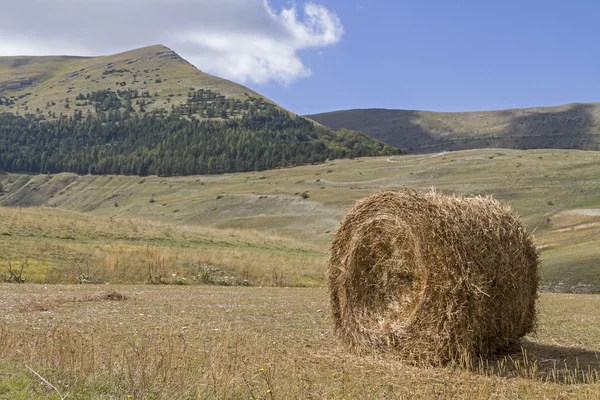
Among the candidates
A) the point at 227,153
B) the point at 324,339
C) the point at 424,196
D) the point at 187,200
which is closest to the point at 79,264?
the point at 324,339

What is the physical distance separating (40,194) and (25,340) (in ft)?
429

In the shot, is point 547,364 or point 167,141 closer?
point 547,364

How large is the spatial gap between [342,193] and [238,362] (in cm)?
7471

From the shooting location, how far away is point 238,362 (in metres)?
9.30

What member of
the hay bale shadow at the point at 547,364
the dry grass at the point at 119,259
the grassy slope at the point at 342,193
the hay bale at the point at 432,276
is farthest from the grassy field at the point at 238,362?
the grassy slope at the point at 342,193

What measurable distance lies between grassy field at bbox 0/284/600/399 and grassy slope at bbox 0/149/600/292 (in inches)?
854

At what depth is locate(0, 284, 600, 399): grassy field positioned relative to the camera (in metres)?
7.74

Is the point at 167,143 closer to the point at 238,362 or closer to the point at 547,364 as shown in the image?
Result: the point at 547,364

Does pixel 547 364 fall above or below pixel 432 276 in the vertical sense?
below

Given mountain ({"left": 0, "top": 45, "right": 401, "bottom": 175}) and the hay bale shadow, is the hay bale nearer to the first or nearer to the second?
the hay bale shadow

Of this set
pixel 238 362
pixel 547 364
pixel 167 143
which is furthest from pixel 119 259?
pixel 167 143

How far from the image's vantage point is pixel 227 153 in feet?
493

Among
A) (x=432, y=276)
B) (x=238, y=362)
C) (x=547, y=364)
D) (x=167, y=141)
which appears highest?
(x=167, y=141)

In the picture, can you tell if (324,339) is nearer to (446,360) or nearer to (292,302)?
(446,360)
